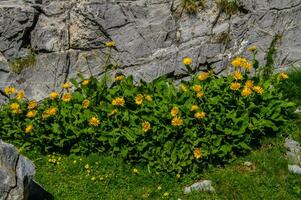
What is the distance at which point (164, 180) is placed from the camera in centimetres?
662

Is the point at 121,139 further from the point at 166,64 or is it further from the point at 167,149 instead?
the point at 166,64

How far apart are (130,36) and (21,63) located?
177 cm

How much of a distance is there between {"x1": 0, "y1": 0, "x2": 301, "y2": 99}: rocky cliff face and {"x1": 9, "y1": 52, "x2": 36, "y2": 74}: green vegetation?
0.02 m

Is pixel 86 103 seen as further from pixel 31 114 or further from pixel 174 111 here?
pixel 174 111

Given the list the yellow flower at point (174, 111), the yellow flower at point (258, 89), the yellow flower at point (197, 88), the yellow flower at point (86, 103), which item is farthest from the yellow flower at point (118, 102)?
the yellow flower at point (258, 89)

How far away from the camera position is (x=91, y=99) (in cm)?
752

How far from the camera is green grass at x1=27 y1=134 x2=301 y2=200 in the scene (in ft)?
20.7

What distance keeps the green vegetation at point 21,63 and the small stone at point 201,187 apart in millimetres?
3543

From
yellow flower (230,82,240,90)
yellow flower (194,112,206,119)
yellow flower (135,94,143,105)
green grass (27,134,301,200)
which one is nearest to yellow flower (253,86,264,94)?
yellow flower (230,82,240,90)

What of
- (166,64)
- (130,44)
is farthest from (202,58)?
(130,44)

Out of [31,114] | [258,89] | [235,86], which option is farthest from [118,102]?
[258,89]

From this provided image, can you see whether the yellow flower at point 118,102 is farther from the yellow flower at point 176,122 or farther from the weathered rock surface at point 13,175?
the weathered rock surface at point 13,175

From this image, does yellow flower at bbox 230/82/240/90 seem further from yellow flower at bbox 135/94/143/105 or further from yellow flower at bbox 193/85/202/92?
yellow flower at bbox 135/94/143/105

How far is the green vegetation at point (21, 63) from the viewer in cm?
866
